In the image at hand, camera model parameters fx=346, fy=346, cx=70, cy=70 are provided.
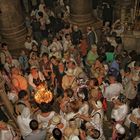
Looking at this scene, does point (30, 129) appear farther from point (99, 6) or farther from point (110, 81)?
point (99, 6)

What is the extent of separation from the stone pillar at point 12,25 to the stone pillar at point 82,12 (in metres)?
2.11

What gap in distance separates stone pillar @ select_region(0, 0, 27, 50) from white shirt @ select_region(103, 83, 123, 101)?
511cm

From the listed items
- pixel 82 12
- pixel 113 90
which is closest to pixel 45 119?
pixel 113 90

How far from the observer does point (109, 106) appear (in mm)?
9906

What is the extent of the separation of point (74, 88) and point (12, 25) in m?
4.62

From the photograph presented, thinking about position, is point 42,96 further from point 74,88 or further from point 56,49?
point 56,49

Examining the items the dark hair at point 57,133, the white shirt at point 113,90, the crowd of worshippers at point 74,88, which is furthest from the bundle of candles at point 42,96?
the dark hair at point 57,133

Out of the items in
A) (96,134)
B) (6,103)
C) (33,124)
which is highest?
(33,124)

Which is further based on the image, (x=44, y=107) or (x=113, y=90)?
(x=113, y=90)

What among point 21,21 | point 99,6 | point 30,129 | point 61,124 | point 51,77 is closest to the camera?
point 61,124

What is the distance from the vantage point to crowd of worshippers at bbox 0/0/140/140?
324 inches

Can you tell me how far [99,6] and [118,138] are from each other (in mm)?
9098

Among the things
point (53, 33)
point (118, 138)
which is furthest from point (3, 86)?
point (53, 33)

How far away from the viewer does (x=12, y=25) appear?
1316cm
